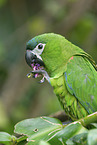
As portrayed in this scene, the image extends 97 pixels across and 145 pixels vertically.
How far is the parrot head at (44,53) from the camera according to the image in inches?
59.3

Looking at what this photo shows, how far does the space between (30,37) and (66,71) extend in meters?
2.01

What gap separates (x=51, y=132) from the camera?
1.08 metres

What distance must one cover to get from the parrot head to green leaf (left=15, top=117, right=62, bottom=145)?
37cm

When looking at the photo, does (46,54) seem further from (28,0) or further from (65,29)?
(28,0)

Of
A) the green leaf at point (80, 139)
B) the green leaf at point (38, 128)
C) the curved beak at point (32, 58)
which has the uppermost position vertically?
the curved beak at point (32, 58)

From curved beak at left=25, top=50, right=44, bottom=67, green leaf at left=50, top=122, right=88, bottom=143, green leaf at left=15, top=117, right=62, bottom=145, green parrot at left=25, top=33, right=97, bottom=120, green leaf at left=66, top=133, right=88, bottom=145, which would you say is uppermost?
curved beak at left=25, top=50, right=44, bottom=67

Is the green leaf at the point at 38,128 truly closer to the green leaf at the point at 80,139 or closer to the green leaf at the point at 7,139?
the green leaf at the point at 7,139

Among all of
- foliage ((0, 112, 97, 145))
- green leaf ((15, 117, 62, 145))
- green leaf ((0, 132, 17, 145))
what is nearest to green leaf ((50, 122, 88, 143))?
foliage ((0, 112, 97, 145))

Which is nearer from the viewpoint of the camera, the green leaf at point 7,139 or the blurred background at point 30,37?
the green leaf at point 7,139

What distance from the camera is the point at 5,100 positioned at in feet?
10.6

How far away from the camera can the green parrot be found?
56.9 inches

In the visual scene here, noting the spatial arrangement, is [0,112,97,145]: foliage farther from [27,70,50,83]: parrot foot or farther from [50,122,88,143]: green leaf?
[27,70,50,83]: parrot foot

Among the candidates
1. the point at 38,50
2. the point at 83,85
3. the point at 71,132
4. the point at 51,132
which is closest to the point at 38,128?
the point at 51,132

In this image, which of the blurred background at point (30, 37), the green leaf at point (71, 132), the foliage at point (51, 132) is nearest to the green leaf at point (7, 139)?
the foliage at point (51, 132)
